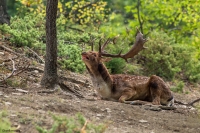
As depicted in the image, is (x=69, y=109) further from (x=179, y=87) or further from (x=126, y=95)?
(x=179, y=87)

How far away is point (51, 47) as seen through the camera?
813 centimetres

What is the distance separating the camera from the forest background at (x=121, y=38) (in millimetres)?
10805

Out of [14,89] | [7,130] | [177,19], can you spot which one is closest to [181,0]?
[177,19]

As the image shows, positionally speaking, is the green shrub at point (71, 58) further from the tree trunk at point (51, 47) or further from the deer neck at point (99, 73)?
the tree trunk at point (51, 47)

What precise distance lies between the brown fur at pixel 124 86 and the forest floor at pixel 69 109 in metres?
0.32

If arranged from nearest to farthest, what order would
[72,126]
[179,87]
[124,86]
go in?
[72,126] < [124,86] < [179,87]

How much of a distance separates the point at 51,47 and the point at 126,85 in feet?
6.76

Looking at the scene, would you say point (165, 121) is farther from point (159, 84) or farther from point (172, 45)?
point (172, 45)

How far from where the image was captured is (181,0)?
16328 mm

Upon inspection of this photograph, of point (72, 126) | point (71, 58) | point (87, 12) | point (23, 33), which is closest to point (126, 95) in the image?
point (71, 58)

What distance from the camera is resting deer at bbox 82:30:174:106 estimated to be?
9.05m

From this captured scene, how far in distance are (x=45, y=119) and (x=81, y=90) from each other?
342 centimetres

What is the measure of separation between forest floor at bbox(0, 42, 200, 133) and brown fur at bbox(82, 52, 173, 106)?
32cm

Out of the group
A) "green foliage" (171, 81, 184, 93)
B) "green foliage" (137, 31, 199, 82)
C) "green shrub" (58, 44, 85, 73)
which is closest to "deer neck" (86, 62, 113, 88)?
"green shrub" (58, 44, 85, 73)
